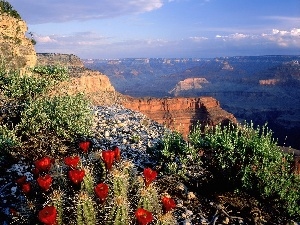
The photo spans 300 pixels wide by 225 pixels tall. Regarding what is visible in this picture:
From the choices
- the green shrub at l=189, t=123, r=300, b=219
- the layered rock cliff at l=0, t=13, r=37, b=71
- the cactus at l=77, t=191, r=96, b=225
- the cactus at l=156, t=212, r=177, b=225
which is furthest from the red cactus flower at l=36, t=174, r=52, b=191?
the layered rock cliff at l=0, t=13, r=37, b=71

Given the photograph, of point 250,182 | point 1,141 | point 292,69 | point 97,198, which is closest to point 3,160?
point 1,141

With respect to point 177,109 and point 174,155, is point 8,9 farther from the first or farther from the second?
point 177,109

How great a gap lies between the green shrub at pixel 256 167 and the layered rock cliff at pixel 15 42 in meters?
19.0

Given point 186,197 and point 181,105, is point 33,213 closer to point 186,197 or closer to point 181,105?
point 186,197

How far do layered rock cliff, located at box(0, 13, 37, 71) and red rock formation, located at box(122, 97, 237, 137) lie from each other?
4935 cm

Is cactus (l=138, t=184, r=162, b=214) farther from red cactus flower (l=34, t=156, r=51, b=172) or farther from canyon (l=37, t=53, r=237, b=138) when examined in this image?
canyon (l=37, t=53, r=237, b=138)

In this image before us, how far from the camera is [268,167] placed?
7926 mm

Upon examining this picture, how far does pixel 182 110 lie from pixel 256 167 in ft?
264

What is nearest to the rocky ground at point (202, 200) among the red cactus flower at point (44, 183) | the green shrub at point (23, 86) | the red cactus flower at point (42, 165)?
the red cactus flower at point (42, 165)

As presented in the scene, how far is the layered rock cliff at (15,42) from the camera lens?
2512cm

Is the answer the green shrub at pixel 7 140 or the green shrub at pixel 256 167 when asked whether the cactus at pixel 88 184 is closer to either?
the green shrub at pixel 256 167

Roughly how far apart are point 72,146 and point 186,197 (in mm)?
3615

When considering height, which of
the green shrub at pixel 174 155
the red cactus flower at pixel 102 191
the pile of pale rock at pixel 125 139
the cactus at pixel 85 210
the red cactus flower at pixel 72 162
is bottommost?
the pile of pale rock at pixel 125 139

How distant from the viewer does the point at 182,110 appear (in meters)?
88.4
